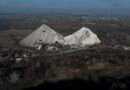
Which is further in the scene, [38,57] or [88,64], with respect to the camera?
[38,57]

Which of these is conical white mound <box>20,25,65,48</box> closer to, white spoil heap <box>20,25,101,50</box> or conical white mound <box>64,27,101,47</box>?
white spoil heap <box>20,25,101,50</box>

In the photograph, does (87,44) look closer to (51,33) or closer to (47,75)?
(51,33)

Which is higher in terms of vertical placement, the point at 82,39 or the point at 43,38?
the point at 43,38

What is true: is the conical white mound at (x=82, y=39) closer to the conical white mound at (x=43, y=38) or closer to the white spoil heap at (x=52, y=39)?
the white spoil heap at (x=52, y=39)

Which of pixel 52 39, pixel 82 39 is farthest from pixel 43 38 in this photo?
pixel 82 39

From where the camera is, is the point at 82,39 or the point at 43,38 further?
the point at 82,39

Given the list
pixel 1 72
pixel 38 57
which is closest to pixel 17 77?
pixel 1 72

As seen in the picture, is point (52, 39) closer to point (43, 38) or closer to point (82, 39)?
point (43, 38)

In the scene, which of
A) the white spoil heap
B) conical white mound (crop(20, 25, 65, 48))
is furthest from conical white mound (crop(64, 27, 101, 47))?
conical white mound (crop(20, 25, 65, 48))
